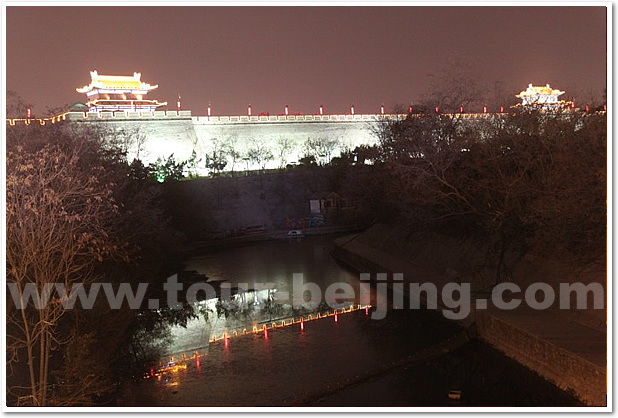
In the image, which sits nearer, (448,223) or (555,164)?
(555,164)

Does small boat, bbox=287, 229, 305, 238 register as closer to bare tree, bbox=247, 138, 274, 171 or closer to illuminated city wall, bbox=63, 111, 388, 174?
illuminated city wall, bbox=63, 111, 388, 174

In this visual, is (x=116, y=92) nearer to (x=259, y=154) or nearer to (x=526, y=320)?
(x=259, y=154)

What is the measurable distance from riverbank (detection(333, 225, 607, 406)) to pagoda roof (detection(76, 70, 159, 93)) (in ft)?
57.8

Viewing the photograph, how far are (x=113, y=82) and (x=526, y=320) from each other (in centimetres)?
2288

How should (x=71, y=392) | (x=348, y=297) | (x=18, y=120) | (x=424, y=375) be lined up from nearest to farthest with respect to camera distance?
(x=71, y=392) → (x=424, y=375) → (x=18, y=120) → (x=348, y=297)

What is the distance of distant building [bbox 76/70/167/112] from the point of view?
25.8m

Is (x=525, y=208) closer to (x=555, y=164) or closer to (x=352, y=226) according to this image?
(x=555, y=164)

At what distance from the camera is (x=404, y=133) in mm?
12891

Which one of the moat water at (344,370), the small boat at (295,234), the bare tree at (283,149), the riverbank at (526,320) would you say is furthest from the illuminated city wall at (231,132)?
the moat water at (344,370)

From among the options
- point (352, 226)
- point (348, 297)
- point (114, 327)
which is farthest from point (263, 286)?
point (352, 226)

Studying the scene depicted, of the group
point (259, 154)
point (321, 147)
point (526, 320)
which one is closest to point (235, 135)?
point (259, 154)

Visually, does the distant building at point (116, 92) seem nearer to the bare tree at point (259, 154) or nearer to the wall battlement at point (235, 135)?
the wall battlement at point (235, 135)

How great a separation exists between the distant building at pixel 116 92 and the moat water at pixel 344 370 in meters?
18.7

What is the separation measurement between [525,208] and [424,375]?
3140 millimetres
